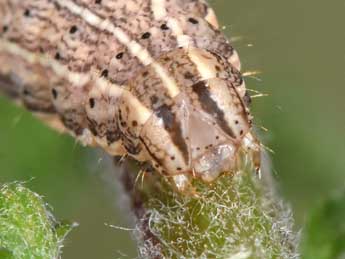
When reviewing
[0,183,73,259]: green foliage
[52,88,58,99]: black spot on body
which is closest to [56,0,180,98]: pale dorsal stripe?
[52,88,58,99]: black spot on body

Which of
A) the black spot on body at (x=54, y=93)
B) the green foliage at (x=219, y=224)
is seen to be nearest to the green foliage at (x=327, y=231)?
the green foliage at (x=219, y=224)

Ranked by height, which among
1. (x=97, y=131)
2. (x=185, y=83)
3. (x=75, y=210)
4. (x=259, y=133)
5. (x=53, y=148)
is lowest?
(x=75, y=210)

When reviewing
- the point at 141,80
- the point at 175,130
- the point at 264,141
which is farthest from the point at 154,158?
the point at 264,141

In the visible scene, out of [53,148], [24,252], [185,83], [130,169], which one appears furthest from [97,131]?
[53,148]

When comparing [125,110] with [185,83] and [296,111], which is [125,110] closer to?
[185,83]

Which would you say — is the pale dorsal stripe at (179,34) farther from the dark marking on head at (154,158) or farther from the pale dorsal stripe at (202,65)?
the dark marking on head at (154,158)
